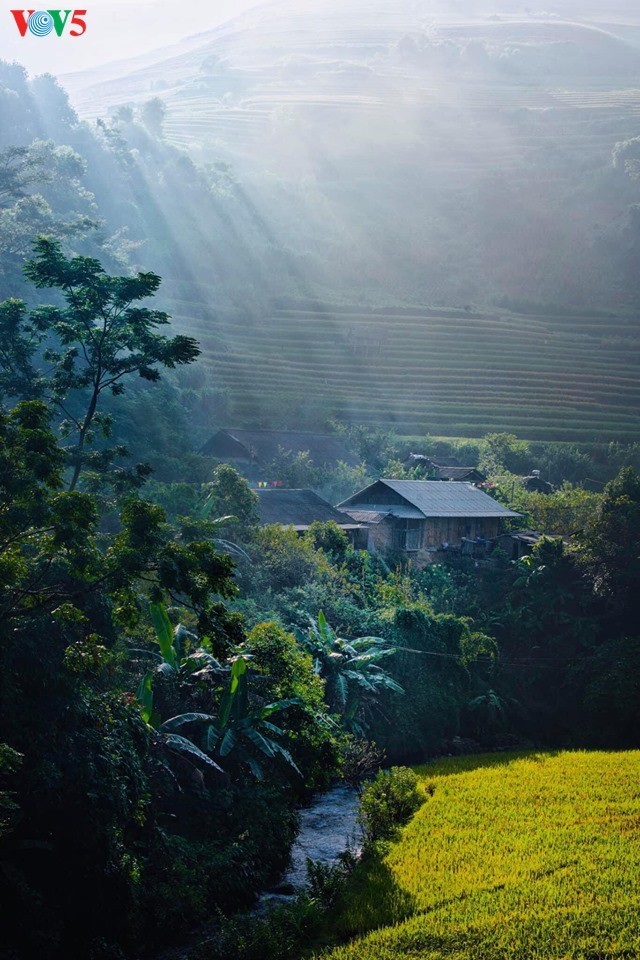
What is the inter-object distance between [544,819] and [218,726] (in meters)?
5.49

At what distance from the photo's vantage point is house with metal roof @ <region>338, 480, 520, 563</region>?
31734 mm

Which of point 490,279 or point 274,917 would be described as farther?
point 490,279

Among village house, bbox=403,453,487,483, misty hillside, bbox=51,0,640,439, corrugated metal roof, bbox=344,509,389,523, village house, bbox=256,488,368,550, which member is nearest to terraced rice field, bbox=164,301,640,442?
misty hillside, bbox=51,0,640,439

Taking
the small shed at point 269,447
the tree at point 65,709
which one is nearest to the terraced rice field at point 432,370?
the small shed at point 269,447

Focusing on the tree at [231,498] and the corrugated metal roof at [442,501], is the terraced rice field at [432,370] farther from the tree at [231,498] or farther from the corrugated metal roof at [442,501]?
the tree at [231,498]

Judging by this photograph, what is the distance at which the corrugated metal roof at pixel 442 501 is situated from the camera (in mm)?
32125

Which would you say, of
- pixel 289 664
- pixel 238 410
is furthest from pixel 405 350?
pixel 289 664

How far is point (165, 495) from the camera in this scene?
26.3 metres

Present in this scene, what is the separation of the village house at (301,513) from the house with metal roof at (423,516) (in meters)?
0.48

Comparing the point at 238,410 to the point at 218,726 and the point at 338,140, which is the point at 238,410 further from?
the point at 338,140

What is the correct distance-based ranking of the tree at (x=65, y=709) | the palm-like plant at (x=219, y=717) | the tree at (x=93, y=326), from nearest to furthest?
the tree at (x=65, y=709), the palm-like plant at (x=219, y=717), the tree at (x=93, y=326)

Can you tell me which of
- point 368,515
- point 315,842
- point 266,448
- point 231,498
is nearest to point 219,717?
point 315,842

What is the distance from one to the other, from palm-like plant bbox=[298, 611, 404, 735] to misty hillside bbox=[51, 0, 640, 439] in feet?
102

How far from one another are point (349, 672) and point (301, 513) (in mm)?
10829
